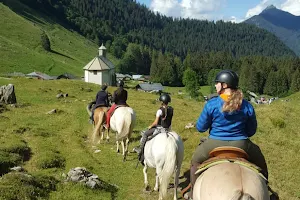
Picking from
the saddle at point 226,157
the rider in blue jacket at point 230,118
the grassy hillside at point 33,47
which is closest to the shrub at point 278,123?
the rider in blue jacket at point 230,118

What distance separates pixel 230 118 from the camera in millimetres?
7320

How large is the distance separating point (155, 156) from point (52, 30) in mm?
190059

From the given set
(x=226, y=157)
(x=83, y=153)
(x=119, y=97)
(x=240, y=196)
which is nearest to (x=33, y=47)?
(x=119, y=97)

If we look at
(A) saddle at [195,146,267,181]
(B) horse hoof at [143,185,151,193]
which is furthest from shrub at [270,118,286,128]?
(A) saddle at [195,146,267,181]

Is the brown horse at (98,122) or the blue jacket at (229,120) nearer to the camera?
the blue jacket at (229,120)

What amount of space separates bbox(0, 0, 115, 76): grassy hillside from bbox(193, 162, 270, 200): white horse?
Result: 291ft

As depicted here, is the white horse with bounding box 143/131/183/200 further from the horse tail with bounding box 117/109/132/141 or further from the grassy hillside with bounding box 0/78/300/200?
the horse tail with bounding box 117/109/132/141

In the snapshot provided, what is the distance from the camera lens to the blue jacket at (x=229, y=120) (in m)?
7.33

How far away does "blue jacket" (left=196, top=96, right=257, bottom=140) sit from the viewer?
7.33 meters

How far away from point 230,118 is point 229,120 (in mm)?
60

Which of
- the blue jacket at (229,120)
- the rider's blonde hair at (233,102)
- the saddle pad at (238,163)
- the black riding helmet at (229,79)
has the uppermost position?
the black riding helmet at (229,79)

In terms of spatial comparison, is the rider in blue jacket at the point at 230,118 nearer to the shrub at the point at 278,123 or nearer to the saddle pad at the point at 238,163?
the saddle pad at the point at 238,163

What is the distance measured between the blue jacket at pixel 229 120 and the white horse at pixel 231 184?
108cm

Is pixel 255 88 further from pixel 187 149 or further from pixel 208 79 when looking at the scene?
pixel 187 149
